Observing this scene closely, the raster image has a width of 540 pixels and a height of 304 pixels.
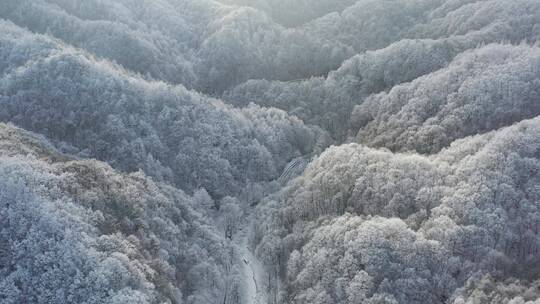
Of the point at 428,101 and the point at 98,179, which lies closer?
the point at 98,179

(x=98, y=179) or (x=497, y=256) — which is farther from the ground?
(x=497, y=256)

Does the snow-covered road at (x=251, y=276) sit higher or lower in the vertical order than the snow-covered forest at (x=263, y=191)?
lower

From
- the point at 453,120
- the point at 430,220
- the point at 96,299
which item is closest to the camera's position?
the point at 96,299

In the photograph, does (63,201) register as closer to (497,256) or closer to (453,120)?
(497,256)

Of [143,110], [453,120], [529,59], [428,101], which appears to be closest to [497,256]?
[453,120]

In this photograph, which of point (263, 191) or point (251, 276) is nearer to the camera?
point (251, 276)

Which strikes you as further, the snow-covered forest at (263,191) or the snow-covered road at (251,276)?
the snow-covered road at (251,276)

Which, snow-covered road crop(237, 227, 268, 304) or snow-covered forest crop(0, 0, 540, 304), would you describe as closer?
snow-covered forest crop(0, 0, 540, 304)

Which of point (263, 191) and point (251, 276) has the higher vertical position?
point (263, 191)
